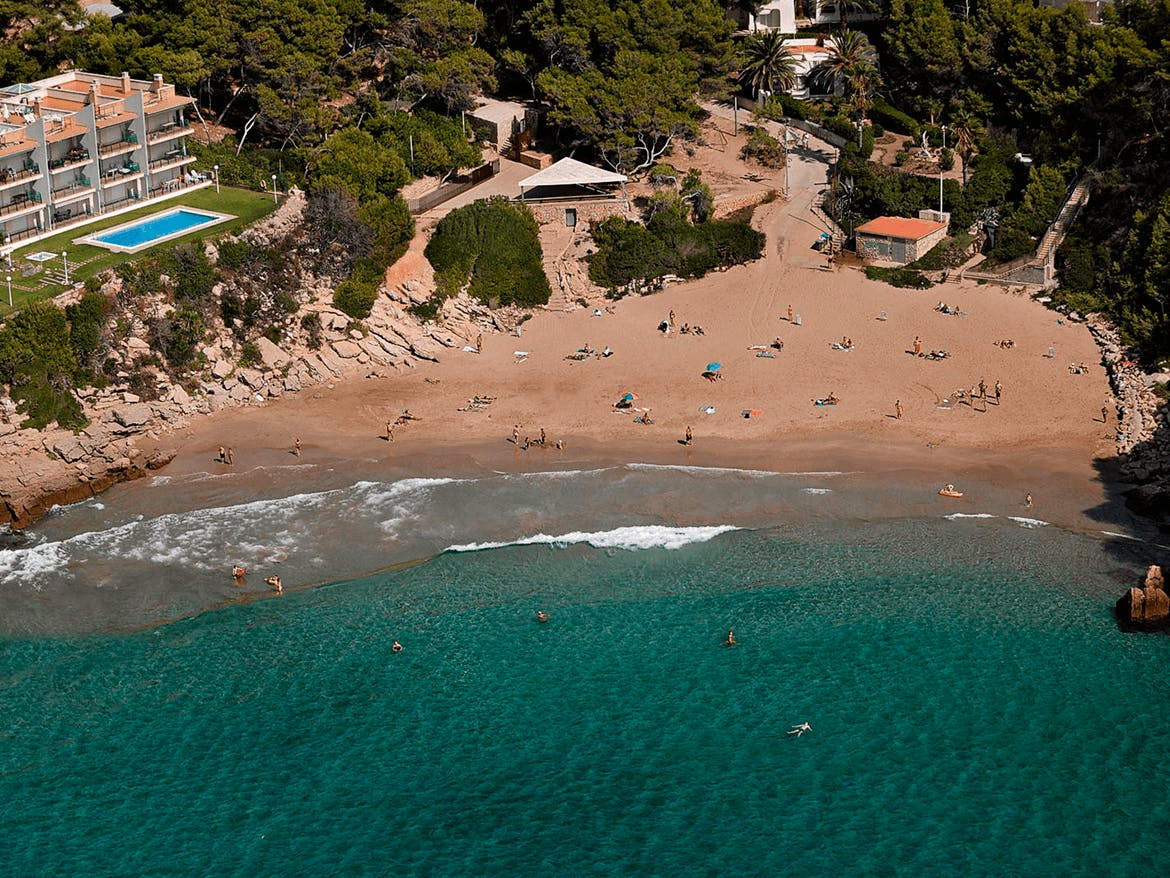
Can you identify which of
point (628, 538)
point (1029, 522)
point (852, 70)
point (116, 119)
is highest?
point (852, 70)

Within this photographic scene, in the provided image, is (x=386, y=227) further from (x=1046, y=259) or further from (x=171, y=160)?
(x=1046, y=259)

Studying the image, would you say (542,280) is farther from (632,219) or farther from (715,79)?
(715,79)

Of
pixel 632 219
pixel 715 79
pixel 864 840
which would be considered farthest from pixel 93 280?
pixel 864 840

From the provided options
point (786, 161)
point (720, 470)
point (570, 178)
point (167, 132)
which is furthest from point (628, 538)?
point (167, 132)

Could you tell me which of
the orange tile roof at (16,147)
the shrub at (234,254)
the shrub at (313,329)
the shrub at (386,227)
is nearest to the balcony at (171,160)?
the orange tile roof at (16,147)

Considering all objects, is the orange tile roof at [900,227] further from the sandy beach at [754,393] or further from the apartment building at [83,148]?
the apartment building at [83,148]

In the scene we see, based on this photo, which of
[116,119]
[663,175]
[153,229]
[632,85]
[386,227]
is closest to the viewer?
[153,229]

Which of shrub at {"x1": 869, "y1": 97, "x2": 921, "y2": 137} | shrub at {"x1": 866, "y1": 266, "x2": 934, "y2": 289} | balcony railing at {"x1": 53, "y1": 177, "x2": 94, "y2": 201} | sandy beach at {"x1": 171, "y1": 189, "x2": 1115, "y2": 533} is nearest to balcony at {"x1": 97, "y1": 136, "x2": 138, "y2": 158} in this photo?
balcony railing at {"x1": 53, "y1": 177, "x2": 94, "y2": 201}
